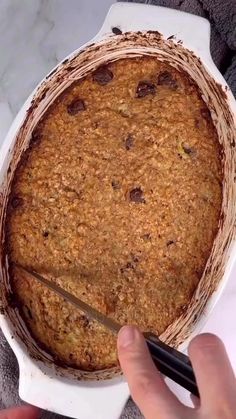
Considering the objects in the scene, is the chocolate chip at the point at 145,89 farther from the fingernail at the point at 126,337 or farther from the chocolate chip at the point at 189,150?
the fingernail at the point at 126,337

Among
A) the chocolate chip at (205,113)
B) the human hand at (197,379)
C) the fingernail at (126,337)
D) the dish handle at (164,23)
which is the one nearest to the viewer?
the human hand at (197,379)

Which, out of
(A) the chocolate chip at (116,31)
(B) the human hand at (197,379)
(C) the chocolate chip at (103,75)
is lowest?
(B) the human hand at (197,379)

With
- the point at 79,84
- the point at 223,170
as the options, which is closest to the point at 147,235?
the point at 223,170

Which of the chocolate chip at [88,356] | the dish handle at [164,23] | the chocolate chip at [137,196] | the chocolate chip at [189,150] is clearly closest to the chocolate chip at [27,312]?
the chocolate chip at [88,356]

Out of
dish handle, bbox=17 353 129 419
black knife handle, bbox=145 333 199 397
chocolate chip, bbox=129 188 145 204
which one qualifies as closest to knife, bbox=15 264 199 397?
black knife handle, bbox=145 333 199 397

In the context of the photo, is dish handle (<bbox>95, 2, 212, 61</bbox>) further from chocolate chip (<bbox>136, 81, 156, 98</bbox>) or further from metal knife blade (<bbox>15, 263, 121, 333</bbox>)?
metal knife blade (<bbox>15, 263, 121, 333</bbox>)
